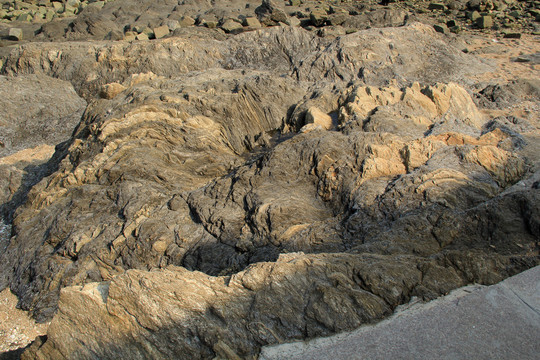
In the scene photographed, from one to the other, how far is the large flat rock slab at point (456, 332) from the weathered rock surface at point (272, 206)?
161 millimetres

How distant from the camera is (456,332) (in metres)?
3.61

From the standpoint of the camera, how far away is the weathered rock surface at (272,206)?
13.4 ft

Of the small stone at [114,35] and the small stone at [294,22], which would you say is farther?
the small stone at [114,35]

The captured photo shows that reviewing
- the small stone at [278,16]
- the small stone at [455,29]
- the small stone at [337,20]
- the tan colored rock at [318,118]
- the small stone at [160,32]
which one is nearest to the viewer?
the tan colored rock at [318,118]

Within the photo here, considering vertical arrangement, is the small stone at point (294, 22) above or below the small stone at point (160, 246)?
above

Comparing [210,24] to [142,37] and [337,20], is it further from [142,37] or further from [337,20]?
[337,20]

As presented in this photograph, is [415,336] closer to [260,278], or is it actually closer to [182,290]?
[260,278]

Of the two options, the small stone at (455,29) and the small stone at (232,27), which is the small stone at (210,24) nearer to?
the small stone at (232,27)

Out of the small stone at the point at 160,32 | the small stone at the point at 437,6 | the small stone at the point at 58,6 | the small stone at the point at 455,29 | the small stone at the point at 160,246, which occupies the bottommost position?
the small stone at the point at 58,6

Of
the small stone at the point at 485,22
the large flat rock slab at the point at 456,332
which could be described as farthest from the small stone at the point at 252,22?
the large flat rock slab at the point at 456,332

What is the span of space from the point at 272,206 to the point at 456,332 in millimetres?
3200

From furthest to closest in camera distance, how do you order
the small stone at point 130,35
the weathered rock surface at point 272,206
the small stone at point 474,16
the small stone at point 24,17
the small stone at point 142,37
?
the small stone at point 24,17 < the small stone at point 474,16 < the small stone at point 130,35 < the small stone at point 142,37 < the weathered rock surface at point 272,206

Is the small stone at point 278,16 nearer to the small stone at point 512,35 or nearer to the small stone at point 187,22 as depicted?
the small stone at point 187,22

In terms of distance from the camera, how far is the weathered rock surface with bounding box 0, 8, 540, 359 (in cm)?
409
